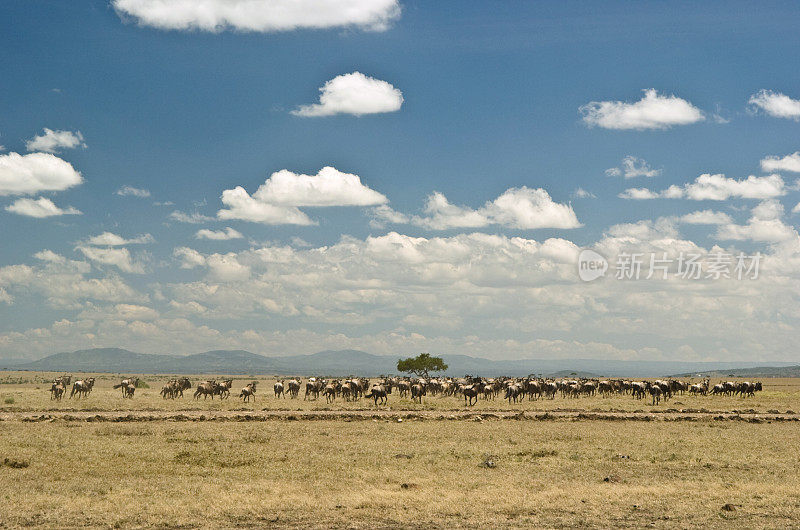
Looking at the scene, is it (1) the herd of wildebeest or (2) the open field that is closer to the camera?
(2) the open field

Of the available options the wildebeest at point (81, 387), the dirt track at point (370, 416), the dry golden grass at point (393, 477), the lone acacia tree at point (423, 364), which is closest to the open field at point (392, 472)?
the dry golden grass at point (393, 477)

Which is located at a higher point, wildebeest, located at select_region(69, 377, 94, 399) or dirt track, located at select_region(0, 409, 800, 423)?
dirt track, located at select_region(0, 409, 800, 423)

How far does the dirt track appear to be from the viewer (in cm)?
3978

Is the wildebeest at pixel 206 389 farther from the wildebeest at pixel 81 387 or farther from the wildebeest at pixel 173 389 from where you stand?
the wildebeest at pixel 81 387

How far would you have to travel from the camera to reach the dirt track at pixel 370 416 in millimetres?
39781

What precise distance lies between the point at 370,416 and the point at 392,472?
19.2 metres

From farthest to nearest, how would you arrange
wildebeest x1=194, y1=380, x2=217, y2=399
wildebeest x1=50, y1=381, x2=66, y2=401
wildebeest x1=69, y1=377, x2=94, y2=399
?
wildebeest x1=69, y1=377, x2=94, y2=399
wildebeest x1=194, y1=380, x2=217, y2=399
wildebeest x1=50, y1=381, x2=66, y2=401

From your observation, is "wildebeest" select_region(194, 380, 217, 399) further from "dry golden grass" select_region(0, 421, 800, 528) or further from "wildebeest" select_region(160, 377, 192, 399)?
"dry golden grass" select_region(0, 421, 800, 528)

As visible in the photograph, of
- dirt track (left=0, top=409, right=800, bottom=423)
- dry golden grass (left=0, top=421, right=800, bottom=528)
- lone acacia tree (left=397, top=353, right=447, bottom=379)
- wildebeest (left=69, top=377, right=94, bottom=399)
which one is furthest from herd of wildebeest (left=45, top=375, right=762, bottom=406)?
lone acacia tree (left=397, top=353, right=447, bottom=379)

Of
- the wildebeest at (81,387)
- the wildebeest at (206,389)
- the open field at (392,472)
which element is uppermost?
the open field at (392,472)

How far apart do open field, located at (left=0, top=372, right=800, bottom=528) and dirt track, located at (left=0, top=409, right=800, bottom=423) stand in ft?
1.69

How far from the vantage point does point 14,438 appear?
29.7m

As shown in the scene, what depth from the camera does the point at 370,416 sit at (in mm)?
41812

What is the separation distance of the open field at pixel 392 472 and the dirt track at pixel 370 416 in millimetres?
514
